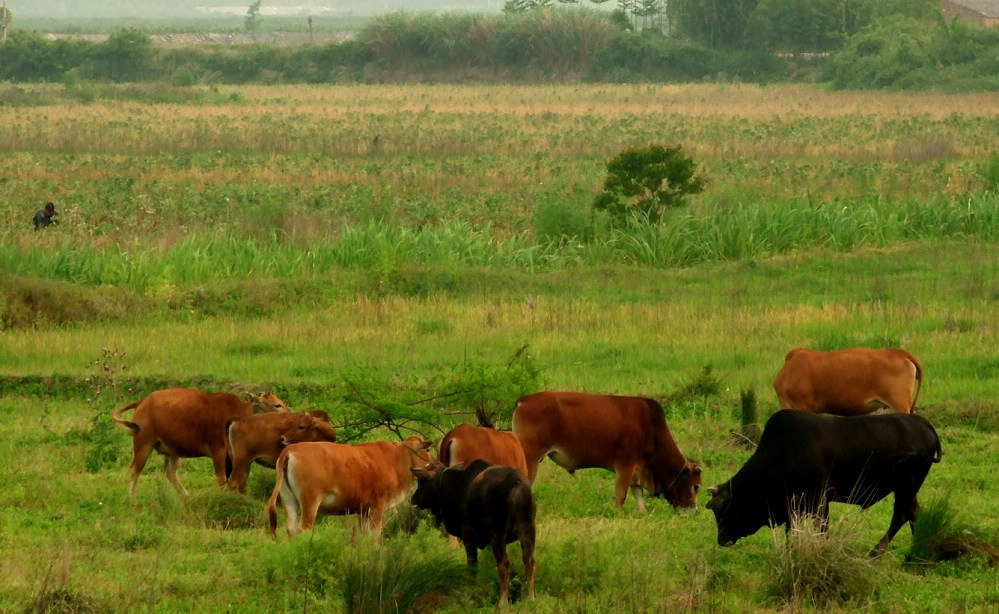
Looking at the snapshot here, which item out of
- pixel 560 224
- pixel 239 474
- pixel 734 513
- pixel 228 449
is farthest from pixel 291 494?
pixel 560 224

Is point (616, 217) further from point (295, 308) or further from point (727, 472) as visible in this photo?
point (727, 472)

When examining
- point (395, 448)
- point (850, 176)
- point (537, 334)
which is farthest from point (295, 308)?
point (850, 176)

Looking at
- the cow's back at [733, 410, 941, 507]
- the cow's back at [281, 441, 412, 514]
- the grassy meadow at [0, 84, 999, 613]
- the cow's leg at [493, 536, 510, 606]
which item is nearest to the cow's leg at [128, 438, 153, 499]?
the grassy meadow at [0, 84, 999, 613]

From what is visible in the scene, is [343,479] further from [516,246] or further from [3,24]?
[3,24]

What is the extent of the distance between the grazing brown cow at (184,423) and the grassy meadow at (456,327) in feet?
1.13

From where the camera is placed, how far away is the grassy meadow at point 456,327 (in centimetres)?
900

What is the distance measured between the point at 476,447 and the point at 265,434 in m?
1.91

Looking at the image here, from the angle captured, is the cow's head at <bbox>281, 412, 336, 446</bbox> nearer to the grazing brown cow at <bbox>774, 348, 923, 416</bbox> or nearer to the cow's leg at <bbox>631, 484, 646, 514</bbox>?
the cow's leg at <bbox>631, 484, 646, 514</bbox>

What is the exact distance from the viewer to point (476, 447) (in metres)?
9.98

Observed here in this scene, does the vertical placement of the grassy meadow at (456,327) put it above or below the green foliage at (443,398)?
below

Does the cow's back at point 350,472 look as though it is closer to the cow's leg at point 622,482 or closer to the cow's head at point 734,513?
the cow's leg at point 622,482

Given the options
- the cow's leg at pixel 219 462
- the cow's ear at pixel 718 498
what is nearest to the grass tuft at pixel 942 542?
the cow's ear at pixel 718 498

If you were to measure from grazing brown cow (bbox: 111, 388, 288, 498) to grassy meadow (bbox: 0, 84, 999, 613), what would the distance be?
34 cm

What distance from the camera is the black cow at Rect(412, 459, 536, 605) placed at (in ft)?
28.2
